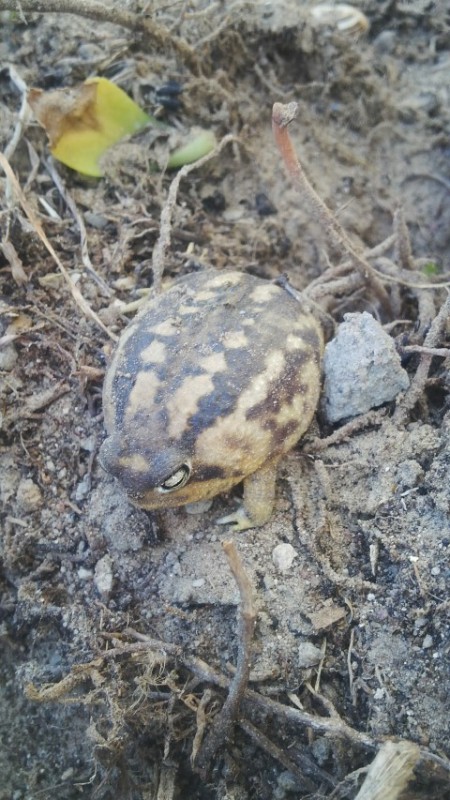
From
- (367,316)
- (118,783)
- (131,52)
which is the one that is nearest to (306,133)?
(131,52)

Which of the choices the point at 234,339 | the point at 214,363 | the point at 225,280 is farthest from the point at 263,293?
the point at 214,363

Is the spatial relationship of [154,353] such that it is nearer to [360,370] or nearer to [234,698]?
[360,370]

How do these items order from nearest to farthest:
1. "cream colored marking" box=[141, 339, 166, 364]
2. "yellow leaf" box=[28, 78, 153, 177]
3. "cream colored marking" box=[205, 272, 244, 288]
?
1. "cream colored marking" box=[141, 339, 166, 364]
2. "cream colored marking" box=[205, 272, 244, 288]
3. "yellow leaf" box=[28, 78, 153, 177]

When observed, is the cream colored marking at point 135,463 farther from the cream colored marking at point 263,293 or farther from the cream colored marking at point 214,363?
the cream colored marking at point 263,293

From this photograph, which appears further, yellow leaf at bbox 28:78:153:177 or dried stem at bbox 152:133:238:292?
yellow leaf at bbox 28:78:153:177

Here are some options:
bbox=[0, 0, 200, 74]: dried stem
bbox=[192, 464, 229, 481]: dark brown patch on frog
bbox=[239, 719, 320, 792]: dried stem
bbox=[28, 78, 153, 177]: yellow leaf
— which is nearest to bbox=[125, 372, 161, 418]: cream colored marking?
bbox=[192, 464, 229, 481]: dark brown patch on frog

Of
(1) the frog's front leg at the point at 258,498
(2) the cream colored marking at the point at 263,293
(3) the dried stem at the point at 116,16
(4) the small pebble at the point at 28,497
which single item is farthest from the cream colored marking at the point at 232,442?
(3) the dried stem at the point at 116,16

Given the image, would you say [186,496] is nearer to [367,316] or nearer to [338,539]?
[338,539]

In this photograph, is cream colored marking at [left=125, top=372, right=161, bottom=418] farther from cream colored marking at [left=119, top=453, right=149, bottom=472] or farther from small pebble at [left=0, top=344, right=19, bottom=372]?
small pebble at [left=0, top=344, right=19, bottom=372]
